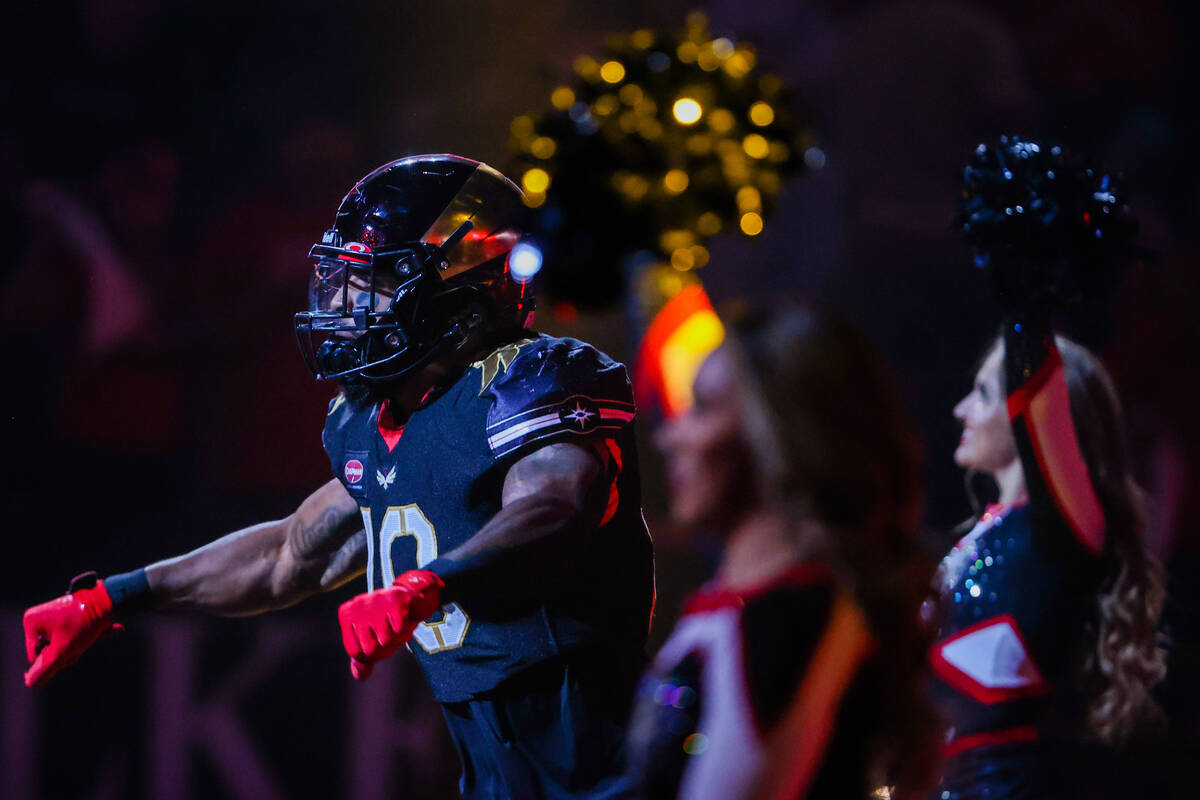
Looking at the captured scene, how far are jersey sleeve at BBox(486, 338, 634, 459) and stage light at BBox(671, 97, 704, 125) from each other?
80cm

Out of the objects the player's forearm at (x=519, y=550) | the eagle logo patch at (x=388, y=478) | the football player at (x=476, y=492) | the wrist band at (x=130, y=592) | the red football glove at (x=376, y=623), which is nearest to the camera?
the red football glove at (x=376, y=623)

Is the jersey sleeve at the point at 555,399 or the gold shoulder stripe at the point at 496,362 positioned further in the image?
the gold shoulder stripe at the point at 496,362

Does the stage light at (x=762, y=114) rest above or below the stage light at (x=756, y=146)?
above

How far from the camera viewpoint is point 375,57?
473 cm

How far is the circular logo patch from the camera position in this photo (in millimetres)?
2447

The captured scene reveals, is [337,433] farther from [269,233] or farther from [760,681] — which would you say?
[269,233]

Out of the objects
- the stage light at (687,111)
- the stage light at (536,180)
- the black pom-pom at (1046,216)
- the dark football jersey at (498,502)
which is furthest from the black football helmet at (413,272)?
the black pom-pom at (1046,216)

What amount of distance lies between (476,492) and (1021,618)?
141cm

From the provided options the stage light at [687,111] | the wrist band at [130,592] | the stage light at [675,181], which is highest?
the stage light at [687,111]

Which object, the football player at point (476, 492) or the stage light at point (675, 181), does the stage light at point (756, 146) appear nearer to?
the stage light at point (675, 181)

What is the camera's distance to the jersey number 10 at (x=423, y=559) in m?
2.54

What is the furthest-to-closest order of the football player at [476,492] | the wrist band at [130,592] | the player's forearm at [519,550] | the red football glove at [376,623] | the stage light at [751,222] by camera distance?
the wrist band at [130,592], the football player at [476,492], the player's forearm at [519,550], the red football glove at [376,623], the stage light at [751,222]

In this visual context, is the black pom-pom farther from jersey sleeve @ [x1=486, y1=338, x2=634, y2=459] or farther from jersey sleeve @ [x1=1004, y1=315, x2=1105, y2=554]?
jersey sleeve @ [x1=486, y1=338, x2=634, y2=459]

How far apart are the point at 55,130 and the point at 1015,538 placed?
3797mm
